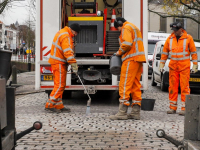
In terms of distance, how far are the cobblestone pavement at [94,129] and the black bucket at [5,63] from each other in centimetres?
183

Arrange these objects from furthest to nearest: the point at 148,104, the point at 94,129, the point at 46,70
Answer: the point at 46,70 → the point at 148,104 → the point at 94,129

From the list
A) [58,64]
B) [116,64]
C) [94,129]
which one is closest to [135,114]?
[116,64]

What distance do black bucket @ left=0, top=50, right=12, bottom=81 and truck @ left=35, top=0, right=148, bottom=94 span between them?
194 inches

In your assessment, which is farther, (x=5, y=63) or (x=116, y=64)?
(x=116, y=64)

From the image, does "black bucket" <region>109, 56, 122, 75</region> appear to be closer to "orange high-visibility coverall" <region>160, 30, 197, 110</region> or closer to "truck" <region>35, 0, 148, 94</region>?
"truck" <region>35, 0, 148, 94</region>

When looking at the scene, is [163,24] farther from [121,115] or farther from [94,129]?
[94,129]

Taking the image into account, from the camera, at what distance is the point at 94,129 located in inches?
223

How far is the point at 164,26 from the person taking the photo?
41812mm

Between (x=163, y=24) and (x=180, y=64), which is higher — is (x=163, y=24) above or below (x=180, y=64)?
above

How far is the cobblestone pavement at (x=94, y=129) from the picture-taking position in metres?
4.73

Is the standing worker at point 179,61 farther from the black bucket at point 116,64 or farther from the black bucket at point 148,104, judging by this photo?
the black bucket at point 116,64

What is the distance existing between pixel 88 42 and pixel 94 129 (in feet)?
11.7

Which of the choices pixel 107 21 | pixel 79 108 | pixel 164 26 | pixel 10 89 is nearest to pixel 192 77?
pixel 107 21

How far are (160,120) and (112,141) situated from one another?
1911mm
